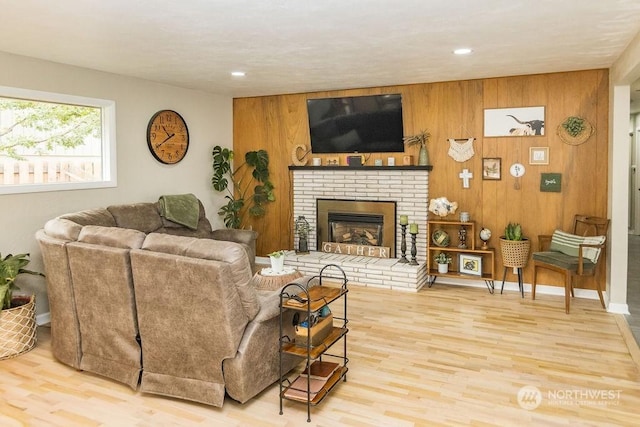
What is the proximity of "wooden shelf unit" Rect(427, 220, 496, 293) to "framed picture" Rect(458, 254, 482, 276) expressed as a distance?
39mm

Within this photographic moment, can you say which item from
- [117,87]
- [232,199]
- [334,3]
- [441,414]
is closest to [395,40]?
[334,3]

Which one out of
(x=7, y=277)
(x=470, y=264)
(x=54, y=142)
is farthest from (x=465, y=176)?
(x=7, y=277)

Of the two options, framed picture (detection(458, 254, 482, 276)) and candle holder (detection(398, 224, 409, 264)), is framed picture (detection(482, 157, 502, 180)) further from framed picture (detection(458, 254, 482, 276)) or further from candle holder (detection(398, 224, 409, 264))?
candle holder (detection(398, 224, 409, 264))

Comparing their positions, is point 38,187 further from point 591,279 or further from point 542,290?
point 591,279

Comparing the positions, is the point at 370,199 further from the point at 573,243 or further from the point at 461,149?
the point at 573,243

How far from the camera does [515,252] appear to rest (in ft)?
17.0

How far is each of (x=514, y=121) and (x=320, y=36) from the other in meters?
2.80

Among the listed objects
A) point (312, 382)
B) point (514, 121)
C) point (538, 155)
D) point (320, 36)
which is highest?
point (320, 36)

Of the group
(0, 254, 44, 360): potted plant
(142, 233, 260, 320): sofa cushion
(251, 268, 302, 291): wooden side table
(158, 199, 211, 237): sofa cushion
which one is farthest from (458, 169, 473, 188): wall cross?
(0, 254, 44, 360): potted plant

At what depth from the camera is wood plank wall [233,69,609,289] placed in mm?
5074

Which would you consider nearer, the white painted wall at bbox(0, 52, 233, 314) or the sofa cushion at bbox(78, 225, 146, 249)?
the sofa cushion at bbox(78, 225, 146, 249)

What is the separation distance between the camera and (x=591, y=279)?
5.20 metres

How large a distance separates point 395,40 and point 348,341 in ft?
8.09

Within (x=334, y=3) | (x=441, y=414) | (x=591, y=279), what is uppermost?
(x=334, y=3)
